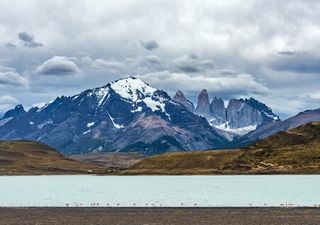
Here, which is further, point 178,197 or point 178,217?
point 178,197

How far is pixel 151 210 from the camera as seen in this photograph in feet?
248

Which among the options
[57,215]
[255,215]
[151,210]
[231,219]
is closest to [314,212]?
[255,215]

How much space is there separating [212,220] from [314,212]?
16.0 metres

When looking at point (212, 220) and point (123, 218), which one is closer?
point (212, 220)

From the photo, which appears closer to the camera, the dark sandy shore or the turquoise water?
the dark sandy shore

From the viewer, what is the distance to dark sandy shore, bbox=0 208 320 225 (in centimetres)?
5742

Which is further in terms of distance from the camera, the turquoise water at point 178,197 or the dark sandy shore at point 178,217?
the turquoise water at point 178,197

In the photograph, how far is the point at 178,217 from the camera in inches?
2527

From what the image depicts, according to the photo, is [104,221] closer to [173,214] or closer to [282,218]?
[173,214]

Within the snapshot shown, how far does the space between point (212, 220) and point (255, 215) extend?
27.0 ft

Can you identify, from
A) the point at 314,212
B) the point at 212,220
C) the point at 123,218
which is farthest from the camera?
the point at 314,212

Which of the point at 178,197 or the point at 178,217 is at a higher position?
the point at 178,197

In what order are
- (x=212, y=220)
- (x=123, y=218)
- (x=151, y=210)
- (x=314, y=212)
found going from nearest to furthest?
(x=212, y=220)
(x=123, y=218)
(x=314, y=212)
(x=151, y=210)

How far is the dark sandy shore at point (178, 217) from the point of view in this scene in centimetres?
5742
